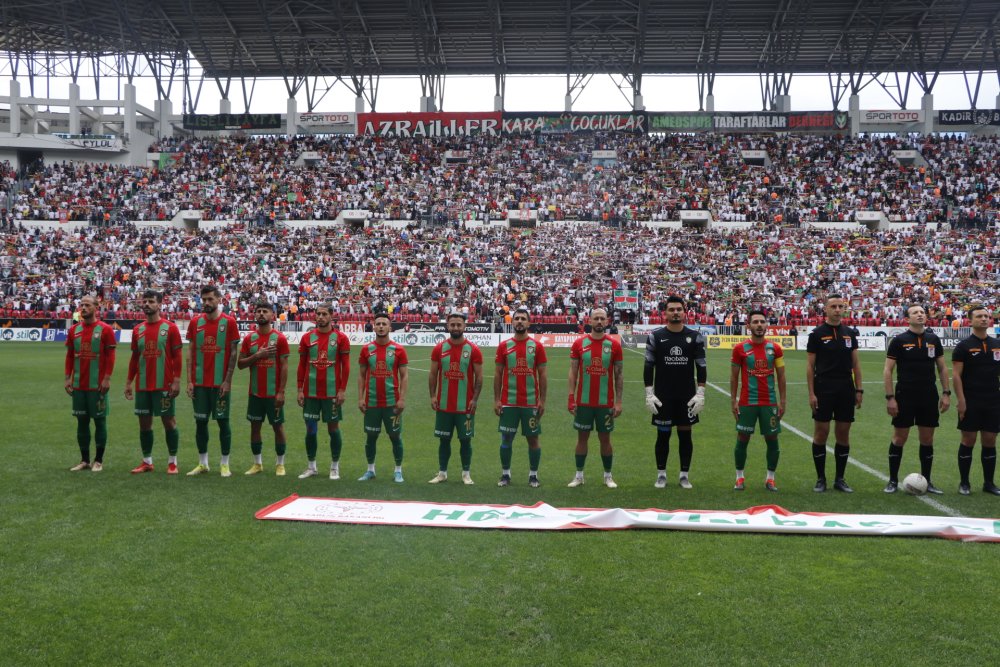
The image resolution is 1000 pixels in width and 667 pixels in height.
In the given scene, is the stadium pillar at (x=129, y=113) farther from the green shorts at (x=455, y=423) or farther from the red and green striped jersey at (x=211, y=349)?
the green shorts at (x=455, y=423)

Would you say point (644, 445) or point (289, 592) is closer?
point (289, 592)

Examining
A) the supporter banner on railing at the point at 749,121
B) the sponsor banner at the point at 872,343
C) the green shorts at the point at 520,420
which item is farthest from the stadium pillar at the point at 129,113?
the green shorts at the point at 520,420

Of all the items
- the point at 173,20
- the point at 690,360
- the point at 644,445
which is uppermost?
the point at 173,20

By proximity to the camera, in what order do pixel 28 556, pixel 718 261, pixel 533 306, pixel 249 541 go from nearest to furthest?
pixel 28 556 < pixel 249 541 < pixel 533 306 < pixel 718 261

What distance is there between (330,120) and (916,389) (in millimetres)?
51033

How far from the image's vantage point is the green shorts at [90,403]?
10039 millimetres

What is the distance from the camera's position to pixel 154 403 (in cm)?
994

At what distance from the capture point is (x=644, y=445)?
40.5 ft

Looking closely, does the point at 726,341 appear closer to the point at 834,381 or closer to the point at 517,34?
the point at 834,381

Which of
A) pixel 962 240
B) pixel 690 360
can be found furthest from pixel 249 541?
pixel 962 240

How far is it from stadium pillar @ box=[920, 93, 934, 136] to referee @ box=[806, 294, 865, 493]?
5080 centimetres

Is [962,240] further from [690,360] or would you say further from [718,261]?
[690,360]

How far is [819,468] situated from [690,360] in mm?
1865

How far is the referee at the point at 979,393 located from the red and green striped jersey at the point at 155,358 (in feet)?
28.9
